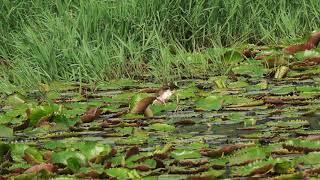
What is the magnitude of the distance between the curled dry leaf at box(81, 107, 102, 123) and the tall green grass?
1.14m

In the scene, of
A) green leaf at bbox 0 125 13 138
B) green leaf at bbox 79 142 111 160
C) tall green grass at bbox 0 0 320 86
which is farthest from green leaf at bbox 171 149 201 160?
tall green grass at bbox 0 0 320 86

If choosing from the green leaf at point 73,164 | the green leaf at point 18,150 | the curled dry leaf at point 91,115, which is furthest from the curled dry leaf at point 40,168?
the curled dry leaf at point 91,115

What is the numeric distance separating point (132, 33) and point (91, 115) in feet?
6.89

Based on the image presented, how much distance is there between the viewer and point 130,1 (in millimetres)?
6520

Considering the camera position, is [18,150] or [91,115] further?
[91,115]

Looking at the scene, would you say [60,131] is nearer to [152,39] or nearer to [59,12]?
[152,39]

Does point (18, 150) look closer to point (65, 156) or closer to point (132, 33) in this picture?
point (65, 156)

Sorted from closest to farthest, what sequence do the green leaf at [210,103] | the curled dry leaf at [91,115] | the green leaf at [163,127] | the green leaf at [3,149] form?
1. the green leaf at [3,149]
2. the green leaf at [163,127]
3. the curled dry leaf at [91,115]
4. the green leaf at [210,103]

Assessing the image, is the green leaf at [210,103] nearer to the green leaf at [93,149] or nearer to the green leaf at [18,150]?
the green leaf at [93,149]

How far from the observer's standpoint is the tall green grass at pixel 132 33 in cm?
591

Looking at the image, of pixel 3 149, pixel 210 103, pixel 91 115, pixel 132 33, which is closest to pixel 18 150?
pixel 3 149

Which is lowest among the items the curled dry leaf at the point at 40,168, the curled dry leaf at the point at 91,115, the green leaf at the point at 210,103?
the curled dry leaf at the point at 40,168

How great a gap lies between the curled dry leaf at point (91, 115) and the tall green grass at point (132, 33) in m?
1.14

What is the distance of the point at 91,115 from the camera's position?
447cm
